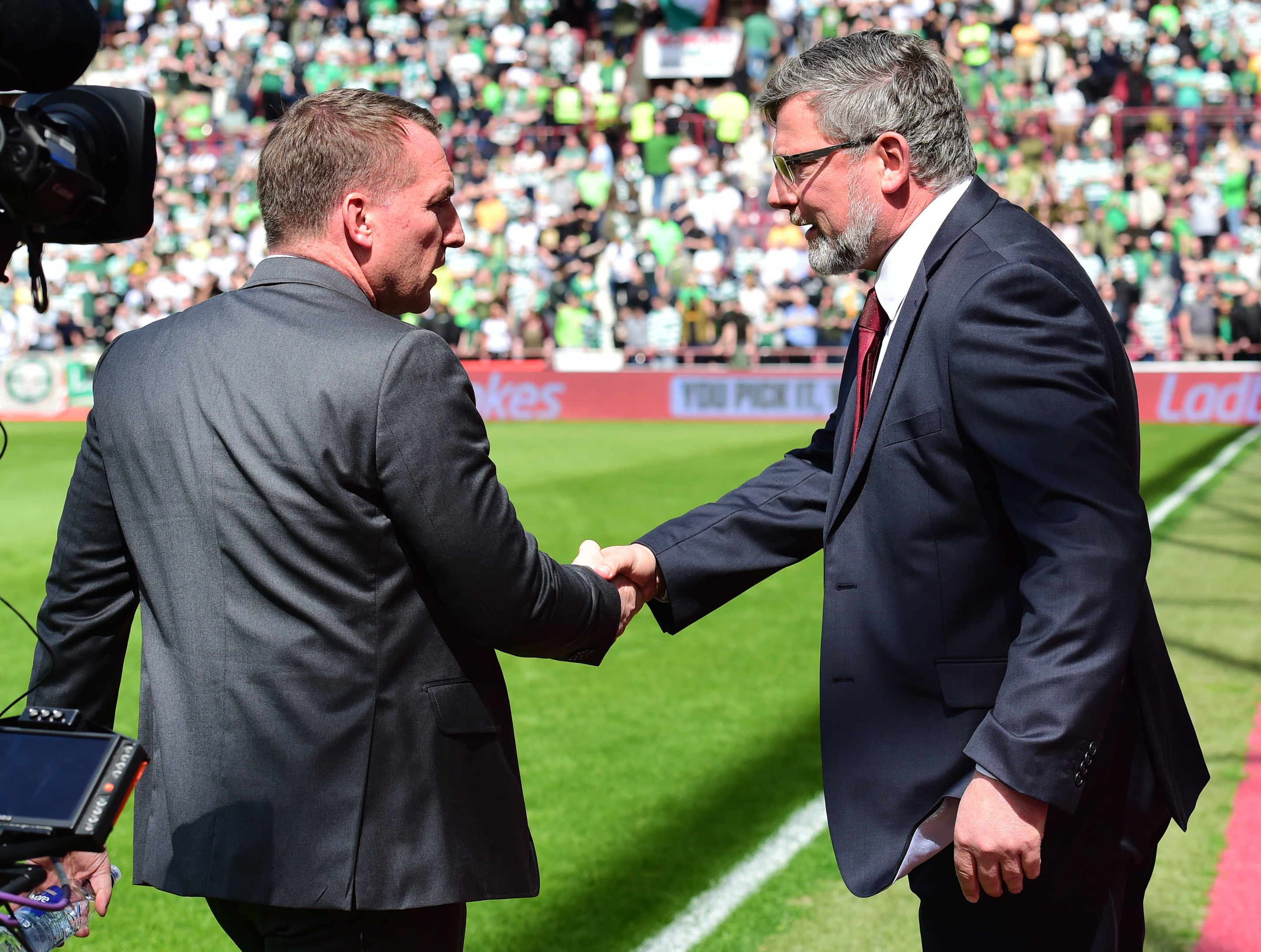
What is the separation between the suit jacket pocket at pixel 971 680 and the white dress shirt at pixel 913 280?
0.55 feet

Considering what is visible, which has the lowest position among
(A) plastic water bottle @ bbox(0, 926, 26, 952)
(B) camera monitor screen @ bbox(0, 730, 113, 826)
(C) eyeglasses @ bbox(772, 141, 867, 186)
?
(A) plastic water bottle @ bbox(0, 926, 26, 952)

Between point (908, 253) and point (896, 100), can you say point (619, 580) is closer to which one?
point (908, 253)

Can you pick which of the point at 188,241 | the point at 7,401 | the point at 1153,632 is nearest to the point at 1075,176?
the point at 188,241

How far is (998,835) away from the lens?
202 cm

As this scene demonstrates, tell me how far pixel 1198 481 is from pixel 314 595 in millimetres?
12125

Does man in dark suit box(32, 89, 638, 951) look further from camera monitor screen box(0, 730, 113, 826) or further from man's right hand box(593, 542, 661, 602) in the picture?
man's right hand box(593, 542, 661, 602)

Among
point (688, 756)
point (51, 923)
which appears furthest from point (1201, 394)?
point (51, 923)

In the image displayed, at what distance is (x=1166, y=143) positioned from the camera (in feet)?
67.6

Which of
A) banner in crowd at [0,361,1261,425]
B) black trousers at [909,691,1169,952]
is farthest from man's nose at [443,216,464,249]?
banner in crowd at [0,361,1261,425]

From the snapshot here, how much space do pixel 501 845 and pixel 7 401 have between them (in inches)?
831

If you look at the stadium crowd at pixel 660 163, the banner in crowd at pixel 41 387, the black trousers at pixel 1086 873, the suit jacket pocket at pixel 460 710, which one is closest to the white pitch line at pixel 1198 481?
the stadium crowd at pixel 660 163

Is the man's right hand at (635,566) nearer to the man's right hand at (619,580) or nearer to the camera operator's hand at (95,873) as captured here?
the man's right hand at (619,580)

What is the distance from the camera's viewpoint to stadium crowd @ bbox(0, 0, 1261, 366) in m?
19.9

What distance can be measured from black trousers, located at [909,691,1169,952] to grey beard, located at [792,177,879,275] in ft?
2.98
